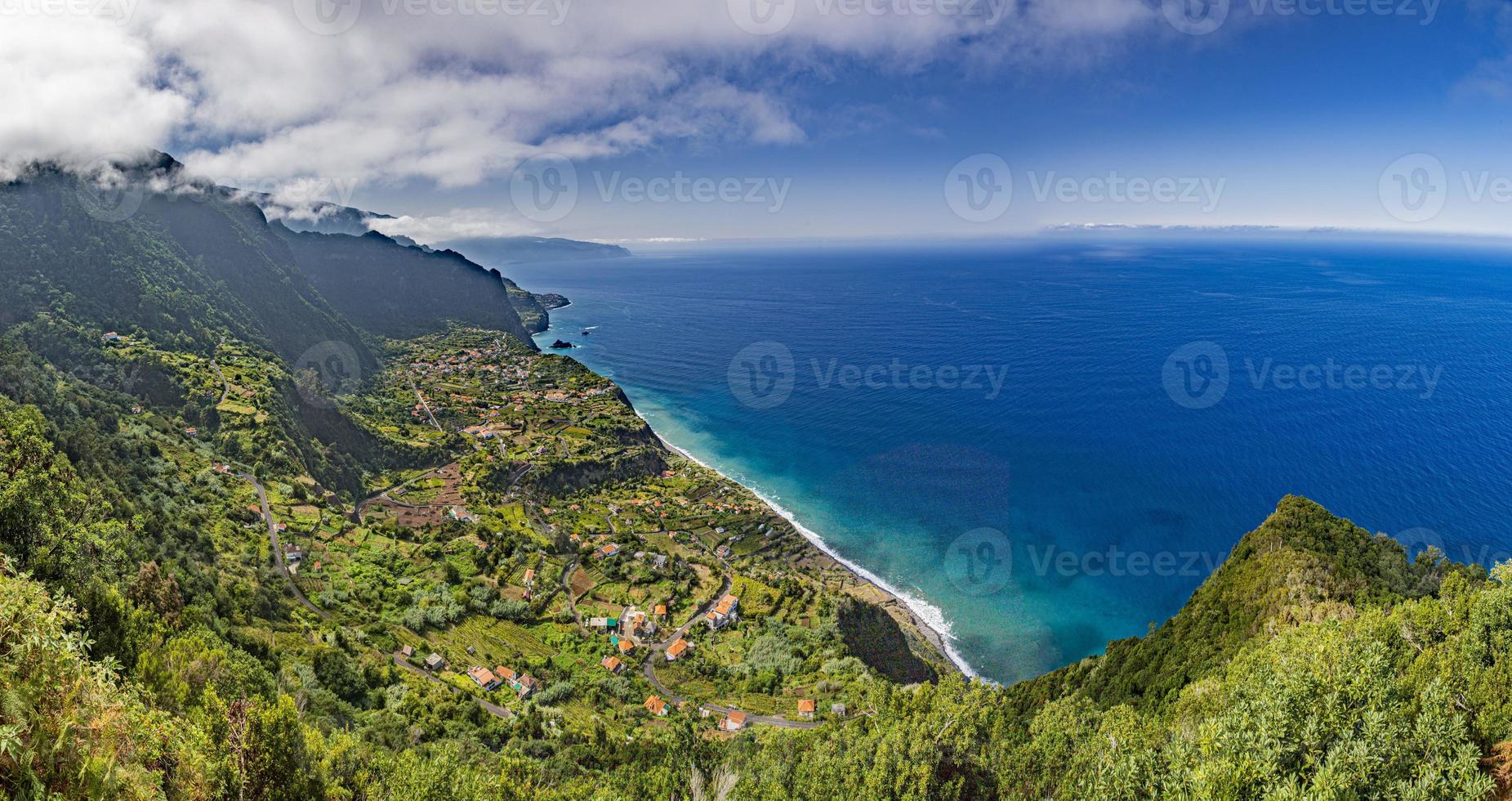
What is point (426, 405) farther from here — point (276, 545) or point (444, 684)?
point (444, 684)

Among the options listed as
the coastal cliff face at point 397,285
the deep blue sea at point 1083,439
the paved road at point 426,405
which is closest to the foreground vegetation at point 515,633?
the paved road at point 426,405

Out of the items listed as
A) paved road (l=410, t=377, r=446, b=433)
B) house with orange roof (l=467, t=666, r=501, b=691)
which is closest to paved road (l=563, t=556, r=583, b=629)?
house with orange roof (l=467, t=666, r=501, b=691)

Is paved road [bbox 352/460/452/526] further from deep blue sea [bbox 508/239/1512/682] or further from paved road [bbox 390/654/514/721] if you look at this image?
deep blue sea [bbox 508/239/1512/682]

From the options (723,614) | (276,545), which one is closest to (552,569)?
(723,614)

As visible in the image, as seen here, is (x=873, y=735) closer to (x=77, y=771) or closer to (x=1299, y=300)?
(x=77, y=771)

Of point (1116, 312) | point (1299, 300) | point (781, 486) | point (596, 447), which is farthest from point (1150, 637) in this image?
point (1299, 300)

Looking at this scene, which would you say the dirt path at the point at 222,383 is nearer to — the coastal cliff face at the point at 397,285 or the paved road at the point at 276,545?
the paved road at the point at 276,545

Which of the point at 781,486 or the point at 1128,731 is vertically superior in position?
the point at 1128,731

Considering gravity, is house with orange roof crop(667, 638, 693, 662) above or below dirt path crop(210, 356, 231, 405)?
below
